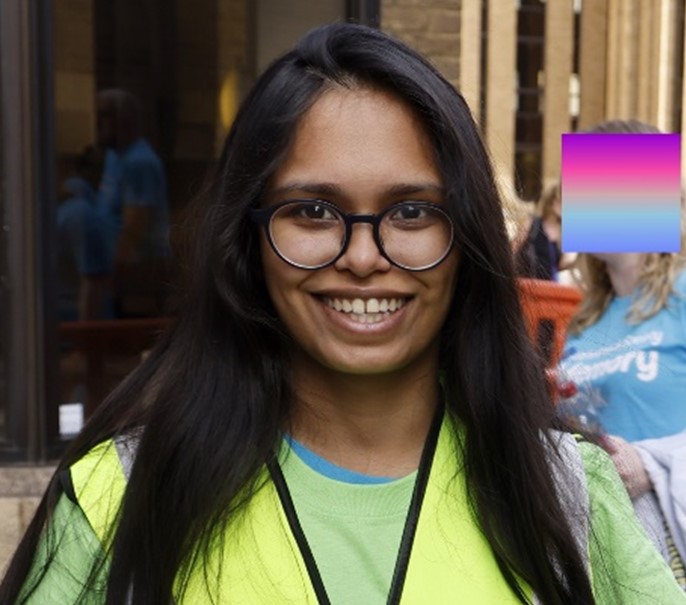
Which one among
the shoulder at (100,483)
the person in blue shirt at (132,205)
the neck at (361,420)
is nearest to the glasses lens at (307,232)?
the neck at (361,420)

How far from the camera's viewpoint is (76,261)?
233 inches

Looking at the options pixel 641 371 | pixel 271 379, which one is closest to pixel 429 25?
pixel 641 371

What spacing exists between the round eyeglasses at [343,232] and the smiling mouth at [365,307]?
5cm

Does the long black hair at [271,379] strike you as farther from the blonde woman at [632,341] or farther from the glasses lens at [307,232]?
the blonde woman at [632,341]

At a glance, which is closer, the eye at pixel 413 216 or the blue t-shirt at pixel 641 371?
the eye at pixel 413 216

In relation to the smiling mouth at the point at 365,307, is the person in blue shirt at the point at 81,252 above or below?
below

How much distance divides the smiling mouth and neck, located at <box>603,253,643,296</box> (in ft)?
7.55

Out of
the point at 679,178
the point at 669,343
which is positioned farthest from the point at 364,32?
the point at 669,343

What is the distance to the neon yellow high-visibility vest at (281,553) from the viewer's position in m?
1.61

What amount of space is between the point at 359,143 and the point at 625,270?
2.37m

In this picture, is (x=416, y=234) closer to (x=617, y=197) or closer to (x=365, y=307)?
(x=365, y=307)

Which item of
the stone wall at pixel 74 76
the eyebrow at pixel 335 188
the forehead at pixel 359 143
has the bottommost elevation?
the eyebrow at pixel 335 188

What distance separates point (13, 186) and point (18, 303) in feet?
1.55

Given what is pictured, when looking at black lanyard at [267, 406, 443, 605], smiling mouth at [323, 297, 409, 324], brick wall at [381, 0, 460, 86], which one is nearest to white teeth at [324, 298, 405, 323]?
smiling mouth at [323, 297, 409, 324]
